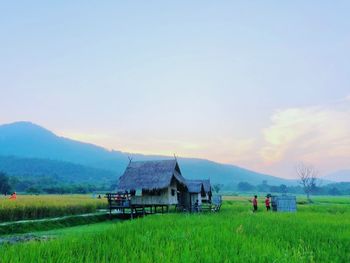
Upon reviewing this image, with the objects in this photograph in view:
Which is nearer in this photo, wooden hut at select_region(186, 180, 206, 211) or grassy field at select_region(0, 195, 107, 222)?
grassy field at select_region(0, 195, 107, 222)

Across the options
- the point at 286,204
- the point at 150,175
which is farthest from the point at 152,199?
the point at 286,204

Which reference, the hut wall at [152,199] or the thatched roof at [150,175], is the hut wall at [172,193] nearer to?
the hut wall at [152,199]

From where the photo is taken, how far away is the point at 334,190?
142m

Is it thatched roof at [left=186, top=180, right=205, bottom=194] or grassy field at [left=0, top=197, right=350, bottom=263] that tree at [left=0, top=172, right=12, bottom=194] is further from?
grassy field at [left=0, top=197, right=350, bottom=263]

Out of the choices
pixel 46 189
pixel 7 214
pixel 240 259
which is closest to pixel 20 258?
pixel 240 259

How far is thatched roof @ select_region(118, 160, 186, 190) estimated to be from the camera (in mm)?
28938

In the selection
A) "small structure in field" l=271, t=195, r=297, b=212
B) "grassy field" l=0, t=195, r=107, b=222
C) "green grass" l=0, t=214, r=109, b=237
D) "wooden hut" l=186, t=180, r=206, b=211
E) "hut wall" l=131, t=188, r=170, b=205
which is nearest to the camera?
"green grass" l=0, t=214, r=109, b=237

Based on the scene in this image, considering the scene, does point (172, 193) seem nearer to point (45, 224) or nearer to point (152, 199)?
point (152, 199)

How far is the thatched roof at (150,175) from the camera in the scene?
28.9 metres

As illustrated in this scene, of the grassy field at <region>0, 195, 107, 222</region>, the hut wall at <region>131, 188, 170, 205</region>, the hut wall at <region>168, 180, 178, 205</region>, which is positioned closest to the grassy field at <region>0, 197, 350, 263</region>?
the grassy field at <region>0, 195, 107, 222</region>

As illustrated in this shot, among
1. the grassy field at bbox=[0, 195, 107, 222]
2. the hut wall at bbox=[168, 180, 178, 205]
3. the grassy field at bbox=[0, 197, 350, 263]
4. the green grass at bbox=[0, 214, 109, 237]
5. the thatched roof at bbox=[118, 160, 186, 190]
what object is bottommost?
the green grass at bbox=[0, 214, 109, 237]

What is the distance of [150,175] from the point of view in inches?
1172

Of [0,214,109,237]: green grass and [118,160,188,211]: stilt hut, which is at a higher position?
[118,160,188,211]: stilt hut

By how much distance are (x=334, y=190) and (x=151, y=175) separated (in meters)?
129
